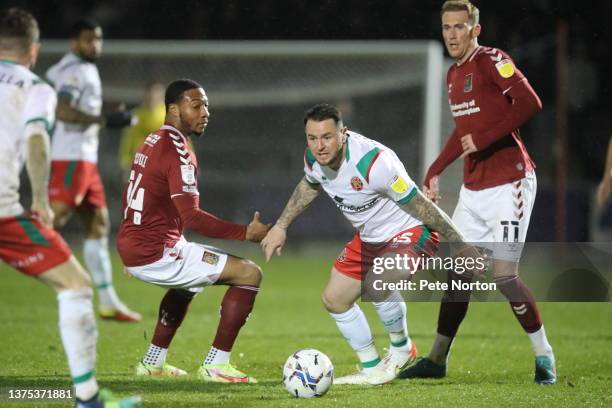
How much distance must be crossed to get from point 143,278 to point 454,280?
2.18m

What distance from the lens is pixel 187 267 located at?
20.3ft

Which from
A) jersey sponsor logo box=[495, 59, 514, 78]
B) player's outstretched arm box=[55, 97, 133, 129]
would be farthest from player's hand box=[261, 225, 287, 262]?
player's outstretched arm box=[55, 97, 133, 129]

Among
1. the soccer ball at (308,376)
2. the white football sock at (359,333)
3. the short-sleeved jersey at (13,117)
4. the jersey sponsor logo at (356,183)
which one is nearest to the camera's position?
the short-sleeved jersey at (13,117)

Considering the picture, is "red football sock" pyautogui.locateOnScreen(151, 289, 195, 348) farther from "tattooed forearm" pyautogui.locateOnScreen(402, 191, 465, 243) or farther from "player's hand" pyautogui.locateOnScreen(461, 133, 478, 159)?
"player's hand" pyautogui.locateOnScreen(461, 133, 478, 159)

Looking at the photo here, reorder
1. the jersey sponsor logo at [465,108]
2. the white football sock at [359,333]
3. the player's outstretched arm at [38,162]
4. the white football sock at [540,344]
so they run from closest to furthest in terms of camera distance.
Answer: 1. the player's outstretched arm at [38,162]
2. the white football sock at [359,333]
3. the white football sock at [540,344]
4. the jersey sponsor logo at [465,108]

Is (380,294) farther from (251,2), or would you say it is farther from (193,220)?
(251,2)

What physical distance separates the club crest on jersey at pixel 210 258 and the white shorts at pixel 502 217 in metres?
1.78

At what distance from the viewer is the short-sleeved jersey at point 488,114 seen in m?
6.47

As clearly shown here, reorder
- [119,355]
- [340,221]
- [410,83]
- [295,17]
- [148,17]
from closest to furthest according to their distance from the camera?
[119,355] < [410,83] < [295,17] < [340,221] < [148,17]

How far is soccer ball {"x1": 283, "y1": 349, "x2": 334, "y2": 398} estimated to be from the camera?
5.59m

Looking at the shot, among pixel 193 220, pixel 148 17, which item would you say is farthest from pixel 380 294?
pixel 148 17

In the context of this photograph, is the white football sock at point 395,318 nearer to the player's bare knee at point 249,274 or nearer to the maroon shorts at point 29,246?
the player's bare knee at point 249,274

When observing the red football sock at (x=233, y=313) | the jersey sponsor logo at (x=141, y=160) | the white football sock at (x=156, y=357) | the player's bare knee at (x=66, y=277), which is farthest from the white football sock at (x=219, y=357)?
the player's bare knee at (x=66, y=277)

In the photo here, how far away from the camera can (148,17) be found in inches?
729
